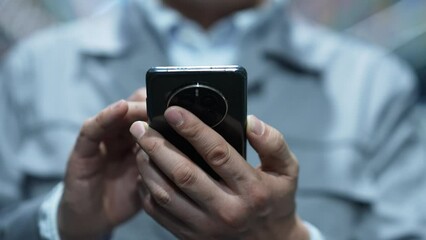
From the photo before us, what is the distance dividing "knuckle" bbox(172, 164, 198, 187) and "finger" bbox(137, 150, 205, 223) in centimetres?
2

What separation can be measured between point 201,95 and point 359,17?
2.21 feet

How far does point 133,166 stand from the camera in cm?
51

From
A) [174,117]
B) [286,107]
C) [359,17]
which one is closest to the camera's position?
[174,117]

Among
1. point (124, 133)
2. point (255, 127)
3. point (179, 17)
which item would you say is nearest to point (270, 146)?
point (255, 127)

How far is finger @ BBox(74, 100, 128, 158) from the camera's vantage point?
45 centimetres

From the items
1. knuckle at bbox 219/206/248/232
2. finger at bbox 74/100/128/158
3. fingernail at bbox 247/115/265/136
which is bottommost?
knuckle at bbox 219/206/248/232

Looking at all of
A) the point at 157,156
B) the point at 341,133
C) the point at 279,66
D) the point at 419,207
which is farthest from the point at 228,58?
the point at 157,156

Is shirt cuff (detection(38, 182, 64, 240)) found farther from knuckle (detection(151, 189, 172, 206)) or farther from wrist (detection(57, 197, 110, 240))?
knuckle (detection(151, 189, 172, 206))

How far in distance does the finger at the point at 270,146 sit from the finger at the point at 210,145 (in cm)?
2

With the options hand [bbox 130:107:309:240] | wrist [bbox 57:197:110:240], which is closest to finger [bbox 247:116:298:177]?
hand [bbox 130:107:309:240]

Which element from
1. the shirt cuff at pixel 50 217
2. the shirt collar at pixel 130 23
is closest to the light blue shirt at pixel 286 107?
the shirt collar at pixel 130 23

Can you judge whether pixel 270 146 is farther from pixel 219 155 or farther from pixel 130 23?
pixel 130 23

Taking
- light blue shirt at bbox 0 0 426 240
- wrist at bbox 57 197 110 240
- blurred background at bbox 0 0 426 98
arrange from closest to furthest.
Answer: wrist at bbox 57 197 110 240, light blue shirt at bbox 0 0 426 240, blurred background at bbox 0 0 426 98

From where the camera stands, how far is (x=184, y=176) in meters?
0.39
